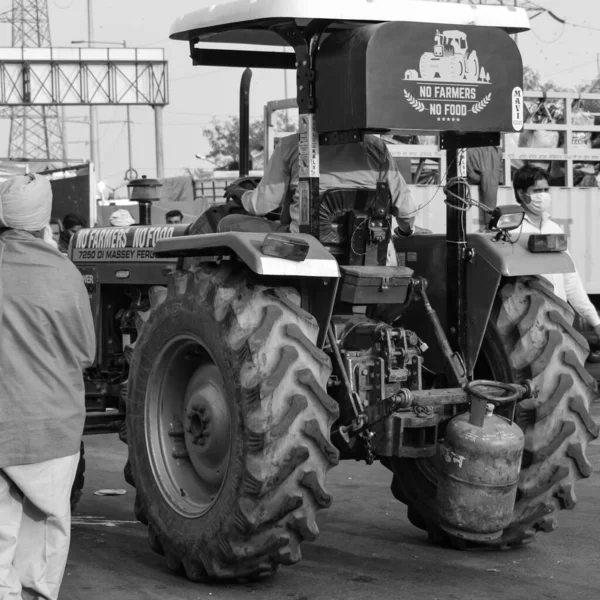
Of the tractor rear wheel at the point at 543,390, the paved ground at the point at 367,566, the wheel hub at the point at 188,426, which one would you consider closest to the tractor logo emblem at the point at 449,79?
the tractor rear wheel at the point at 543,390

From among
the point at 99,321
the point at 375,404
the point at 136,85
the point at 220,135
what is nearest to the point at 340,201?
the point at 375,404

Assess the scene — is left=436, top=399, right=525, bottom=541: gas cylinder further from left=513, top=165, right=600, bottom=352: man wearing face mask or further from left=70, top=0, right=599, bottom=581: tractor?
left=513, top=165, right=600, bottom=352: man wearing face mask

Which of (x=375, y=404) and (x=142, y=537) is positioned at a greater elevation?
(x=375, y=404)

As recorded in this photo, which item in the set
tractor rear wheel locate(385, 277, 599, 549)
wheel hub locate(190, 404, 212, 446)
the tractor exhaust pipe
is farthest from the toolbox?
the tractor exhaust pipe

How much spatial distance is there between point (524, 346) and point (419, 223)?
6941 millimetres

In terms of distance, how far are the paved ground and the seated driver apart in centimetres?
176

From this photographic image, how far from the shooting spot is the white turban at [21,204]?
4930mm

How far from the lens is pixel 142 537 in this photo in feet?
22.6

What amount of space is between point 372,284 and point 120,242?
308 cm

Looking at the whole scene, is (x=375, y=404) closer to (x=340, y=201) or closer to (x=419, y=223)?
(x=340, y=201)

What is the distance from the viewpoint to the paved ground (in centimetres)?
569

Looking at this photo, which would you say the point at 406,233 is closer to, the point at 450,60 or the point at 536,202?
the point at 450,60

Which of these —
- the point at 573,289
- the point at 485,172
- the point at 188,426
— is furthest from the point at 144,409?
the point at 485,172

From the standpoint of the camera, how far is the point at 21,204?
16.2 feet
